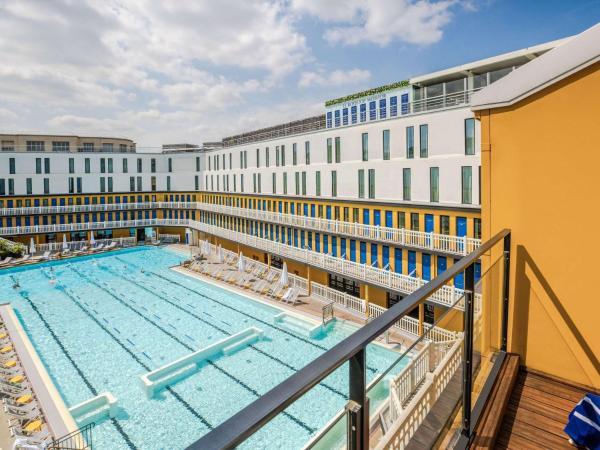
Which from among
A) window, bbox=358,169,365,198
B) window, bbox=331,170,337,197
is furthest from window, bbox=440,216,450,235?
window, bbox=331,170,337,197

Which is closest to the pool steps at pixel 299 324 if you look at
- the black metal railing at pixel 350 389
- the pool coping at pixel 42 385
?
the pool coping at pixel 42 385

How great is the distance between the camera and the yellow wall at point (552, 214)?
3500mm

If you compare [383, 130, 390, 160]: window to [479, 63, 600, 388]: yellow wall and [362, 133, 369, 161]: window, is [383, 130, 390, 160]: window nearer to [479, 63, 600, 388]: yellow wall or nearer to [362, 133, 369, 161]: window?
[362, 133, 369, 161]: window

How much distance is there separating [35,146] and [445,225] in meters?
51.3

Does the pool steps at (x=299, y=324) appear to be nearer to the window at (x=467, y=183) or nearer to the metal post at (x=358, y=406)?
the window at (x=467, y=183)

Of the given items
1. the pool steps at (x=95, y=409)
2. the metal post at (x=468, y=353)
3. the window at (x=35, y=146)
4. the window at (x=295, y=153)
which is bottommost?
the pool steps at (x=95, y=409)

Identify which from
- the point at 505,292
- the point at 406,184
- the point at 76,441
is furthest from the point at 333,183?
the point at 505,292

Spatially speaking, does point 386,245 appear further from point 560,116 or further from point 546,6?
point 560,116

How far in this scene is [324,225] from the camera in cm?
2656

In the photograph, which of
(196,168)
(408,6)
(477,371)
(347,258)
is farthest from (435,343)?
(196,168)

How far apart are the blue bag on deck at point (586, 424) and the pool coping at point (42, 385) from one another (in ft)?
47.1

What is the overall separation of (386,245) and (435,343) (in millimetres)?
19253

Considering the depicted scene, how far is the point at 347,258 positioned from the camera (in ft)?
81.1

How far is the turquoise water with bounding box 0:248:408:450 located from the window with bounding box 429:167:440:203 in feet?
28.3
